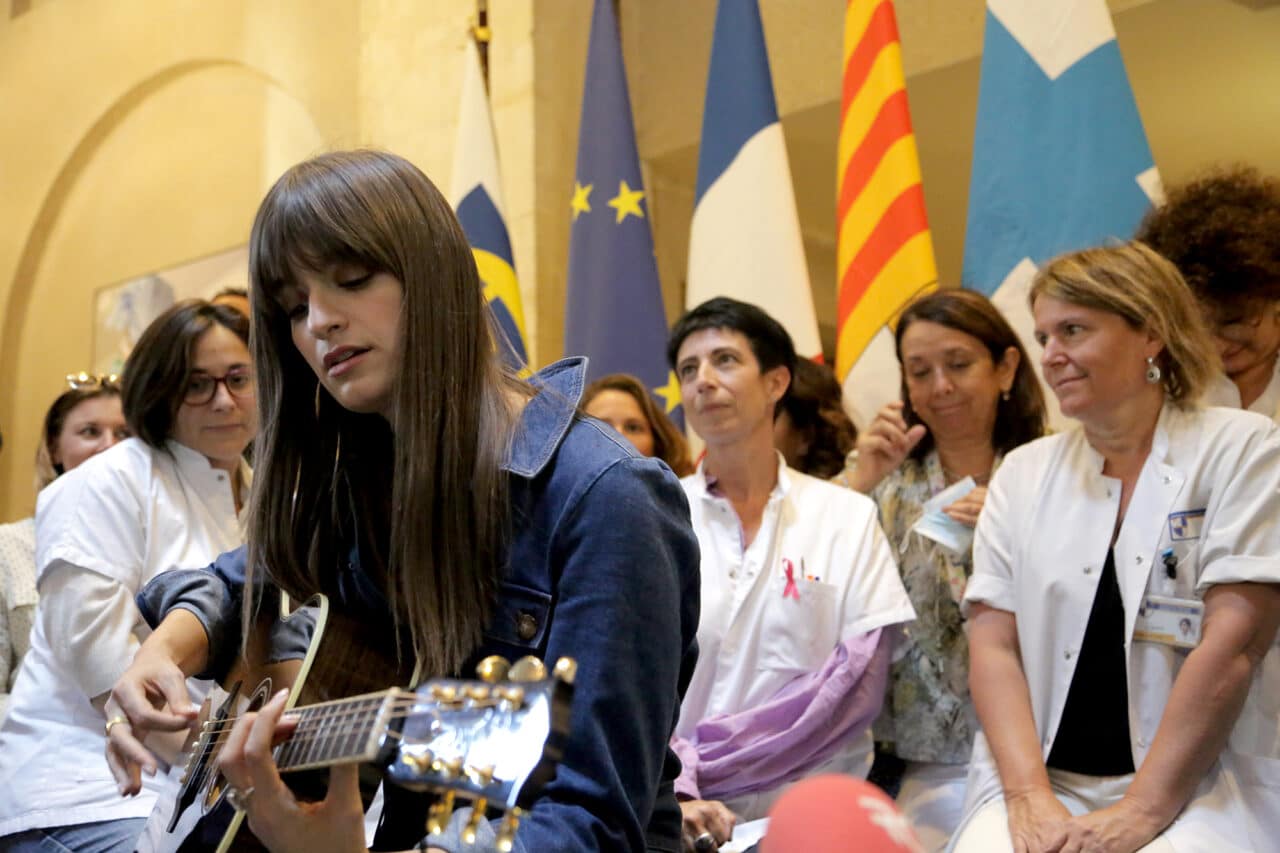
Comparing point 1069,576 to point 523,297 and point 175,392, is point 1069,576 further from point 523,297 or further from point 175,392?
point 523,297

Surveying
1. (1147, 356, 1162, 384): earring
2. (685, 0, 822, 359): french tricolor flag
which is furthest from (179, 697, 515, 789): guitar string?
(685, 0, 822, 359): french tricolor flag

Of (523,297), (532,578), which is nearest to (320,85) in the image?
(523,297)

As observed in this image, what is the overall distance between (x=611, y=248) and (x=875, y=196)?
1.12 meters

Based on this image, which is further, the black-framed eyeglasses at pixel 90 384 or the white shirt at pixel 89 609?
the black-framed eyeglasses at pixel 90 384

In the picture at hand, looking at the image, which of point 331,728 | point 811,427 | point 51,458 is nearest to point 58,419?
point 51,458

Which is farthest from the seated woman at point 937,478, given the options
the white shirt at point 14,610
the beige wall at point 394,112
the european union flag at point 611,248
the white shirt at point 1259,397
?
the beige wall at point 394,112

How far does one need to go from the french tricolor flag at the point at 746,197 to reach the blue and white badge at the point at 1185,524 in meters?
1.86

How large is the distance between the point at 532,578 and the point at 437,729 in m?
0.28

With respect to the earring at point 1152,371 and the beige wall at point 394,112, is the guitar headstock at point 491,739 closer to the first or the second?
the earring at point 1152,371

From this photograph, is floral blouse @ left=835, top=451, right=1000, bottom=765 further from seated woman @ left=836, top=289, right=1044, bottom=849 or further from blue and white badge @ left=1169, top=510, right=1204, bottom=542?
blue and white badge @ left=1169, top=510, right=1204, bottom=542

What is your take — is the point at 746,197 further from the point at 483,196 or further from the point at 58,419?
the point at 58,419

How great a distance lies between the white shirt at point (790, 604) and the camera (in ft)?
9.31

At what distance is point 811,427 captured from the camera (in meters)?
3.71

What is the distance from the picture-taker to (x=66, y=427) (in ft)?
11.9
